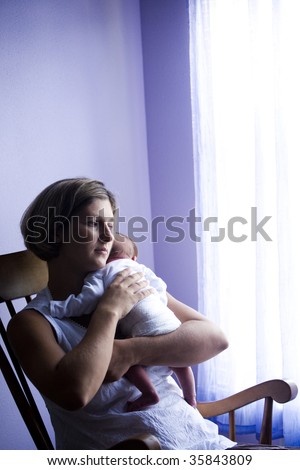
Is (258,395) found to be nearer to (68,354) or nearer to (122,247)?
(122,247)

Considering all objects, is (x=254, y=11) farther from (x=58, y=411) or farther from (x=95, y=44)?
(x=58, y=411)

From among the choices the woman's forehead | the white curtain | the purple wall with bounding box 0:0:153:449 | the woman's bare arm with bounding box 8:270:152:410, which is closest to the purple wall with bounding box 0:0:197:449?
the purple wall with bounding box 0:0:153:449

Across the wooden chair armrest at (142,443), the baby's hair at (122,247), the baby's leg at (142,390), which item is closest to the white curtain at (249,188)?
the baby's hair at (122,247)

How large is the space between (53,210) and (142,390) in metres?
0.53

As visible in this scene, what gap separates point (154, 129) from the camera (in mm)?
2840

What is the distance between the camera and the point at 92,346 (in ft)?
4.42

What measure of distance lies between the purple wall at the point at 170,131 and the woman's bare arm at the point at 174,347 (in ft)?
3.63

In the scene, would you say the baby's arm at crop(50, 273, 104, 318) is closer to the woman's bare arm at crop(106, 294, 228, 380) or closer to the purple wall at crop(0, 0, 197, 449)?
the woman's bare arm at crop(106, 294, 228, 380)

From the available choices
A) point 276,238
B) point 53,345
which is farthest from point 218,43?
point 53,345

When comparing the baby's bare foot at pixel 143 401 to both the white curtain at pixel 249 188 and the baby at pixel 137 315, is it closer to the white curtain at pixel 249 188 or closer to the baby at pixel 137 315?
the baby at pixel 137 315

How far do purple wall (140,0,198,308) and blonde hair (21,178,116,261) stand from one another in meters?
1.20

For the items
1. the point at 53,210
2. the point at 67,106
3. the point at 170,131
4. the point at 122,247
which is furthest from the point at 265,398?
the point at 170,131

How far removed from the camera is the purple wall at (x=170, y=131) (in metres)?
2.72
